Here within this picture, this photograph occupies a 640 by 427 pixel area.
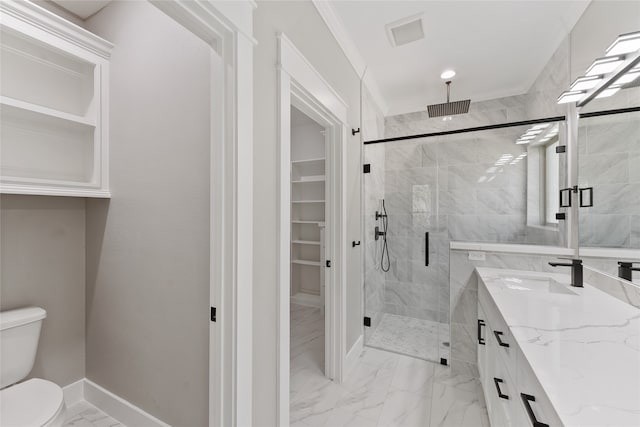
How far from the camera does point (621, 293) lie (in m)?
1.31

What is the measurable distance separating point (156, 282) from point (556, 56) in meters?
3.51

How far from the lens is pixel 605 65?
4.43 ft

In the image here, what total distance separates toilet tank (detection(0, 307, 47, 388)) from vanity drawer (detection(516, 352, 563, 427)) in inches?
94.3

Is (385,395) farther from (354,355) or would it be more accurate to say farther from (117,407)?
(117,407)

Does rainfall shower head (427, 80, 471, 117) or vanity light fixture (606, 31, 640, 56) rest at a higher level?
rainfall shower head (427, 80, 471, 117)

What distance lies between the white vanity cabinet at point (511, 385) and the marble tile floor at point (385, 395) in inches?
15.9

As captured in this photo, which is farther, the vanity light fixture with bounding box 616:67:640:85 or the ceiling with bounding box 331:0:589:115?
the ceiling with bounding box 331:0:589:115

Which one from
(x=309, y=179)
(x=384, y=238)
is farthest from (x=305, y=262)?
(x=384, y=238)

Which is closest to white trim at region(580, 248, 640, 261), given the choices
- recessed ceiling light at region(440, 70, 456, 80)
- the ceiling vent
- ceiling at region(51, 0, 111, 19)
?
the ceiling vent

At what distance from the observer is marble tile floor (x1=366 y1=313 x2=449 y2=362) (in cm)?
245

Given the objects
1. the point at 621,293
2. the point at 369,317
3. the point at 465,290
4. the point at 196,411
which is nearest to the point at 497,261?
the point at 465,290

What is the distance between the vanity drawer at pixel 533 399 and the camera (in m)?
0.63

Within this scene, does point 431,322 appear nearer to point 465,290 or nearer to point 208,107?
point 465,290

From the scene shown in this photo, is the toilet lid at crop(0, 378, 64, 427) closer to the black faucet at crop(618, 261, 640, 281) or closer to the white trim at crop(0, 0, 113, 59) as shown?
the white trim at crop(0, 0, 113, 59)
